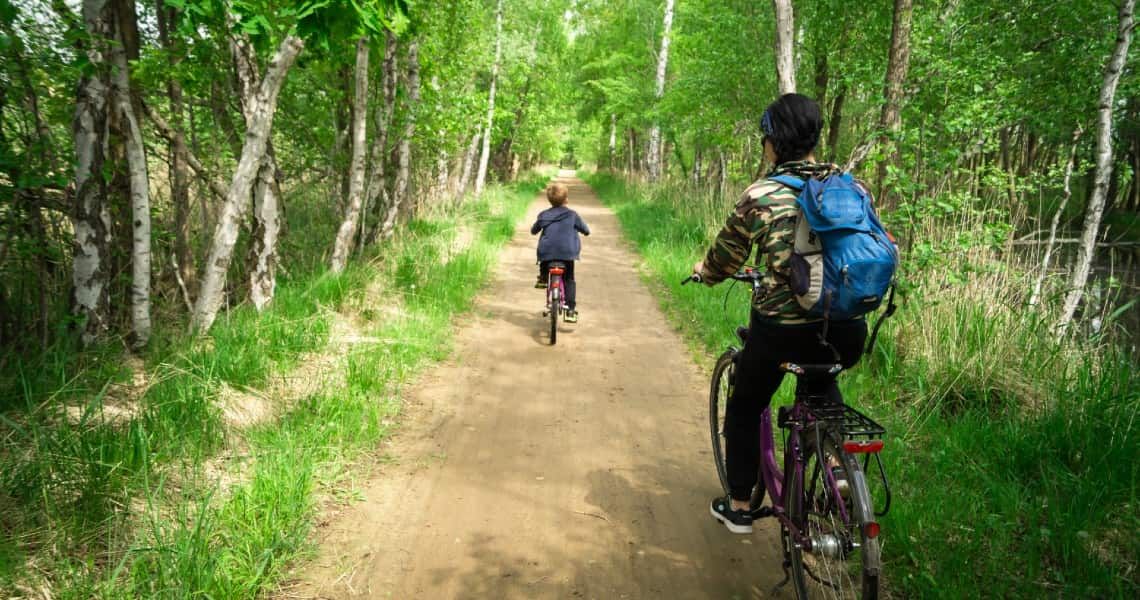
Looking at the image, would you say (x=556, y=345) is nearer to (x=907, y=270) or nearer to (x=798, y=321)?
(x=907, y=270)

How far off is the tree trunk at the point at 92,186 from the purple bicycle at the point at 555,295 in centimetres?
399

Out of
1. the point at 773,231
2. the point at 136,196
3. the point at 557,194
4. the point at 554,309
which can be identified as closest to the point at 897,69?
the point at 557,194

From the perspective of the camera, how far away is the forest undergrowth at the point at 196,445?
2.62 metres

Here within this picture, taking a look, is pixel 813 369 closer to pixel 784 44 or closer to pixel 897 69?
pixel 897 69

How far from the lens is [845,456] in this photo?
2.39 m

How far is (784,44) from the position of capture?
27.6ft

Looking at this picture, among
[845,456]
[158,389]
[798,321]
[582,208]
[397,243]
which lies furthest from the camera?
[582,208]

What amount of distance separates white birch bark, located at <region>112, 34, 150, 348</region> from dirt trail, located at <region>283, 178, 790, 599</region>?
2.28 meters

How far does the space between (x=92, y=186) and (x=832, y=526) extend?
216 inches

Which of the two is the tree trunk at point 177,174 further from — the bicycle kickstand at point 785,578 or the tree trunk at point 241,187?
the bicycle kickstand at point 785,578

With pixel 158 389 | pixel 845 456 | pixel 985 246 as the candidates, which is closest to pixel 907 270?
pixel 985 246

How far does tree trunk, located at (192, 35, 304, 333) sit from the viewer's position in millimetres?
5590

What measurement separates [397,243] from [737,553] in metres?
7.92

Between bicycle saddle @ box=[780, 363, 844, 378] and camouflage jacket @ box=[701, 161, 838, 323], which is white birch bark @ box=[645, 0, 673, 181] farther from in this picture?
bicycle saddle @ box=[780, 363, 844, 378]
